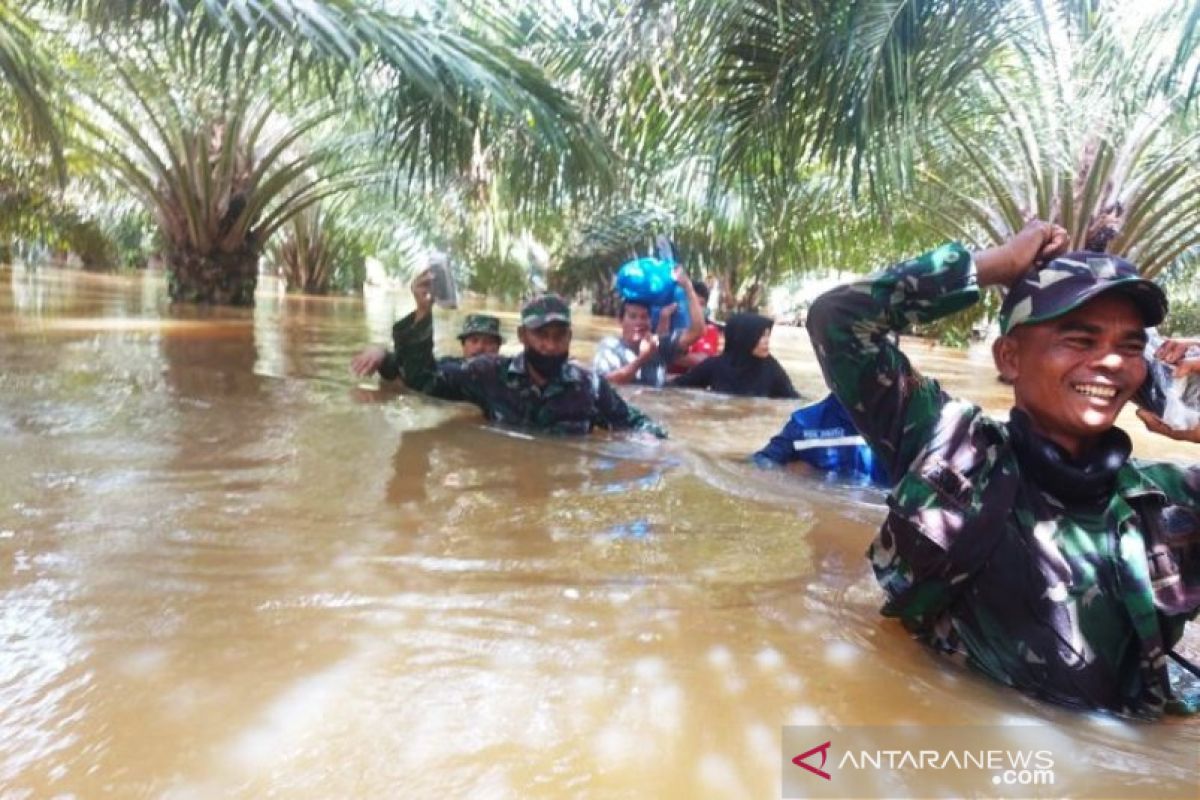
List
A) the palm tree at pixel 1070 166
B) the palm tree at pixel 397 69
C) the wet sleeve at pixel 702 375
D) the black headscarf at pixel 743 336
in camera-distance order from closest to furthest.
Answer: the palm tree at pixel 397 69
the black headscarf at pixel 743 336
the wet sleeve at pixel 702 375
the palm tree at pixel 1070 166

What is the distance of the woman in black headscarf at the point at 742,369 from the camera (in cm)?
621

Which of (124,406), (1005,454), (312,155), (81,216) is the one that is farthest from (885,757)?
(81,216)

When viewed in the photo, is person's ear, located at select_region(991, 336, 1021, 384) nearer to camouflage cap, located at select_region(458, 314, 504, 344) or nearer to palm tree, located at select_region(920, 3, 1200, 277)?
camouflage cap, located at select_region(458, 314, 504, 344)

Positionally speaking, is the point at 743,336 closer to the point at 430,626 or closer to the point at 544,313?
the point at 544,313

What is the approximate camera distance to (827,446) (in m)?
4.03

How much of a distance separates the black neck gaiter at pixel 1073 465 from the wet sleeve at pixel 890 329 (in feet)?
0.62

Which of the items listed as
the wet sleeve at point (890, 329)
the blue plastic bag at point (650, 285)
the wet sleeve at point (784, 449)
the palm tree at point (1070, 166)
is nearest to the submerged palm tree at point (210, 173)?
the blue plastic bag at point (650, 285)

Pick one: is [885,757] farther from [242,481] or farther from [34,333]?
[34,333]

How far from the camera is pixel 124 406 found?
4.32 meters

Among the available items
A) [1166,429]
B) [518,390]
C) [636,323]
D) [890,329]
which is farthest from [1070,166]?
[890,329]

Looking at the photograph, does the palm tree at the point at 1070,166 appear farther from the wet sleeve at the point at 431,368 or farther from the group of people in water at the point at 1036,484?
the group of people in water at the point at 1036,484

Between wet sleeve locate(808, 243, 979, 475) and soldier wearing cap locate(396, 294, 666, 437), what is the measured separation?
106 inches

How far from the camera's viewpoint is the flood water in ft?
4.66

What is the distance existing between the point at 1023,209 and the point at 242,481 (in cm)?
944
